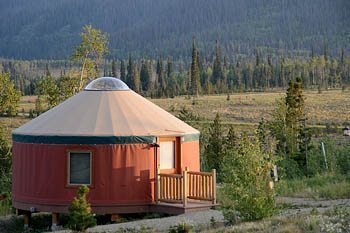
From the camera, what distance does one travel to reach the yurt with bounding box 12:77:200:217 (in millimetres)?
16172

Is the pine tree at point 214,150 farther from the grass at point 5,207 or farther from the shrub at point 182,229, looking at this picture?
the shrub at point 182,229

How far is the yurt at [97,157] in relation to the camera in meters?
16.2

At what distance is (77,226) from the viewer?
13047 mm

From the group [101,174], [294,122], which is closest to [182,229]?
[101,174]

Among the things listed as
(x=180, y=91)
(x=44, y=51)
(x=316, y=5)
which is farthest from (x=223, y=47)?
(x=180, y=91)

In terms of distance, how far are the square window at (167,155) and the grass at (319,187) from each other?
2.24 meters

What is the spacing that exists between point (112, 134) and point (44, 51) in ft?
603

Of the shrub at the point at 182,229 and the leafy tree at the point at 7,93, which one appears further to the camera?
the leafy tree at the point at 7,93

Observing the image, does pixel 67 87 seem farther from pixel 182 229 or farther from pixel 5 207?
pixel 182 229

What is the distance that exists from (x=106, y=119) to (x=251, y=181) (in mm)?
4602

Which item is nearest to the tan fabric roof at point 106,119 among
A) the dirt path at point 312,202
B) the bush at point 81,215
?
the dirt path at point 312,202

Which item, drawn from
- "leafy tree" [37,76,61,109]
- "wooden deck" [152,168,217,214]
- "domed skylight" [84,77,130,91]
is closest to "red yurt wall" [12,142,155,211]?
"wooden deck" [152,168,217,214]

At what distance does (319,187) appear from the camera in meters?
18.9

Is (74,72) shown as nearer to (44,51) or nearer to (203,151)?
(203,151)
